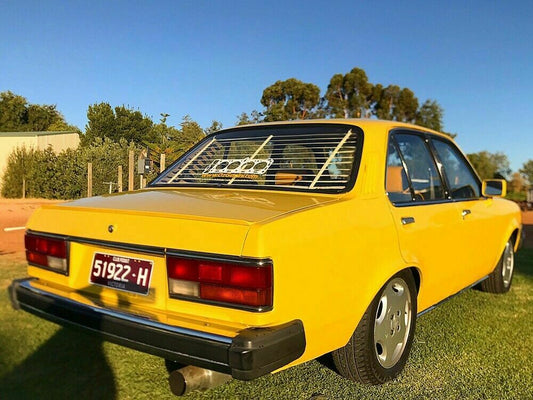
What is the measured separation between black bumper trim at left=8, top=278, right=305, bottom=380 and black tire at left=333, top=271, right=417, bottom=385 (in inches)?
23.0

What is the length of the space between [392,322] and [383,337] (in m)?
0.12

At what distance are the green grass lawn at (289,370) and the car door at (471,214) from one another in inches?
21.4

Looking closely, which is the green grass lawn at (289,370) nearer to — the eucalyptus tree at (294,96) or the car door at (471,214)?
the car door at (471,214)

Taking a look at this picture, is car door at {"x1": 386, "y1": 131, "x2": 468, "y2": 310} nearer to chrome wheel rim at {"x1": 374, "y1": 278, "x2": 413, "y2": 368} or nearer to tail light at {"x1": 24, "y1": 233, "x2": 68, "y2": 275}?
chrome wheel rim at {"x1": 374, "y1": 278, "x2": 413, "y2": 368}

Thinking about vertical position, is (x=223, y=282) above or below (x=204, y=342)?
above

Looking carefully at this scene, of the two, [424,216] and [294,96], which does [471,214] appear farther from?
[294,96]

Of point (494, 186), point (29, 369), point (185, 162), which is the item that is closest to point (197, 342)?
point (29, 369)

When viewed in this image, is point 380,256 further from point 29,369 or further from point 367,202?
point 29,369

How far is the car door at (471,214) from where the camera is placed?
3.81 meters

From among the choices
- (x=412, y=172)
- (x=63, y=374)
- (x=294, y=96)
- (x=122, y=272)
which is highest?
(x=294, y=96)

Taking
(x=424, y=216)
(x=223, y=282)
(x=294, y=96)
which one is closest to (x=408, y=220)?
(x=424, y=216)

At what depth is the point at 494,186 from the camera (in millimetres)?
4797

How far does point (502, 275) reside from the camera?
4969 mm

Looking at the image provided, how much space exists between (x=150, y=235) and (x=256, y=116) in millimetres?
17595
